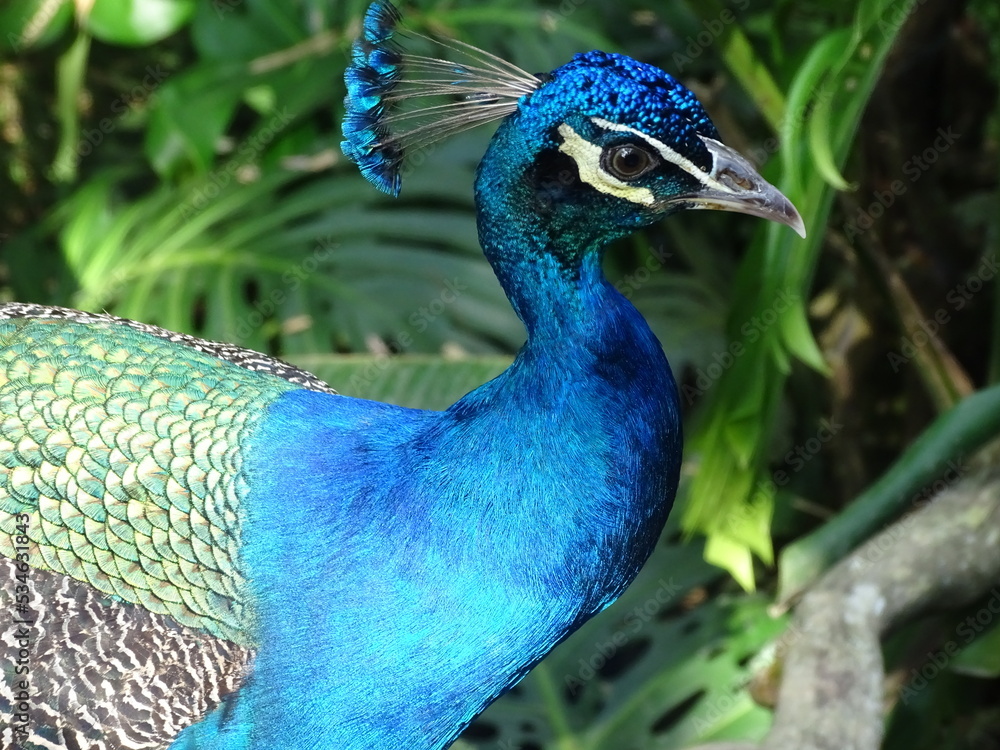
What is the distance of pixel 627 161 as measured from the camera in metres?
1.00

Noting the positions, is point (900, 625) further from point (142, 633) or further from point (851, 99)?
point (142, 633)

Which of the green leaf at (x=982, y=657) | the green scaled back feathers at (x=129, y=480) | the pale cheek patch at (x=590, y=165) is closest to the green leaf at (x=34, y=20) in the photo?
the green scaled back feathers at (x=129, y=480)

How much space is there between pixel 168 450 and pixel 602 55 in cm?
58

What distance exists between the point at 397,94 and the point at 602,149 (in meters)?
0.23

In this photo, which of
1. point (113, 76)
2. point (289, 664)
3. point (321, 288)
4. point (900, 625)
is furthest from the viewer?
point (113, 76)

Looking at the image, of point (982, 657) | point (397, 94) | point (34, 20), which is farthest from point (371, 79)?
point (34, 20)

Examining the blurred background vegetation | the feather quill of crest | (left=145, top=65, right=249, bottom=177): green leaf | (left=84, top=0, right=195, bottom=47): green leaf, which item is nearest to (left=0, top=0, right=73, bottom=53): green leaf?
the blurred background vegetation

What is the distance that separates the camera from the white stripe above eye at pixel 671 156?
99 cm

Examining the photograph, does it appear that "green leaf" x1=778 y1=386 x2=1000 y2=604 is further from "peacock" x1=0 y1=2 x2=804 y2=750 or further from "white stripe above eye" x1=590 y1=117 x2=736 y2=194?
"white stripe above eye" x1=590 y1=117 x2=736 y2=194

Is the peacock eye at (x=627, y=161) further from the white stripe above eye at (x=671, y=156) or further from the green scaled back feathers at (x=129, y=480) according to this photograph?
the green scaled back feathers at (x=129, y=480)

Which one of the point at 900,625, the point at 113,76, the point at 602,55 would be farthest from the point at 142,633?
the point at 113,76

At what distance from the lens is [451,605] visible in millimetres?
1109

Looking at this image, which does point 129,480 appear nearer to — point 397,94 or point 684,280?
point 397,94

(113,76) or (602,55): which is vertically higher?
(113,76)
